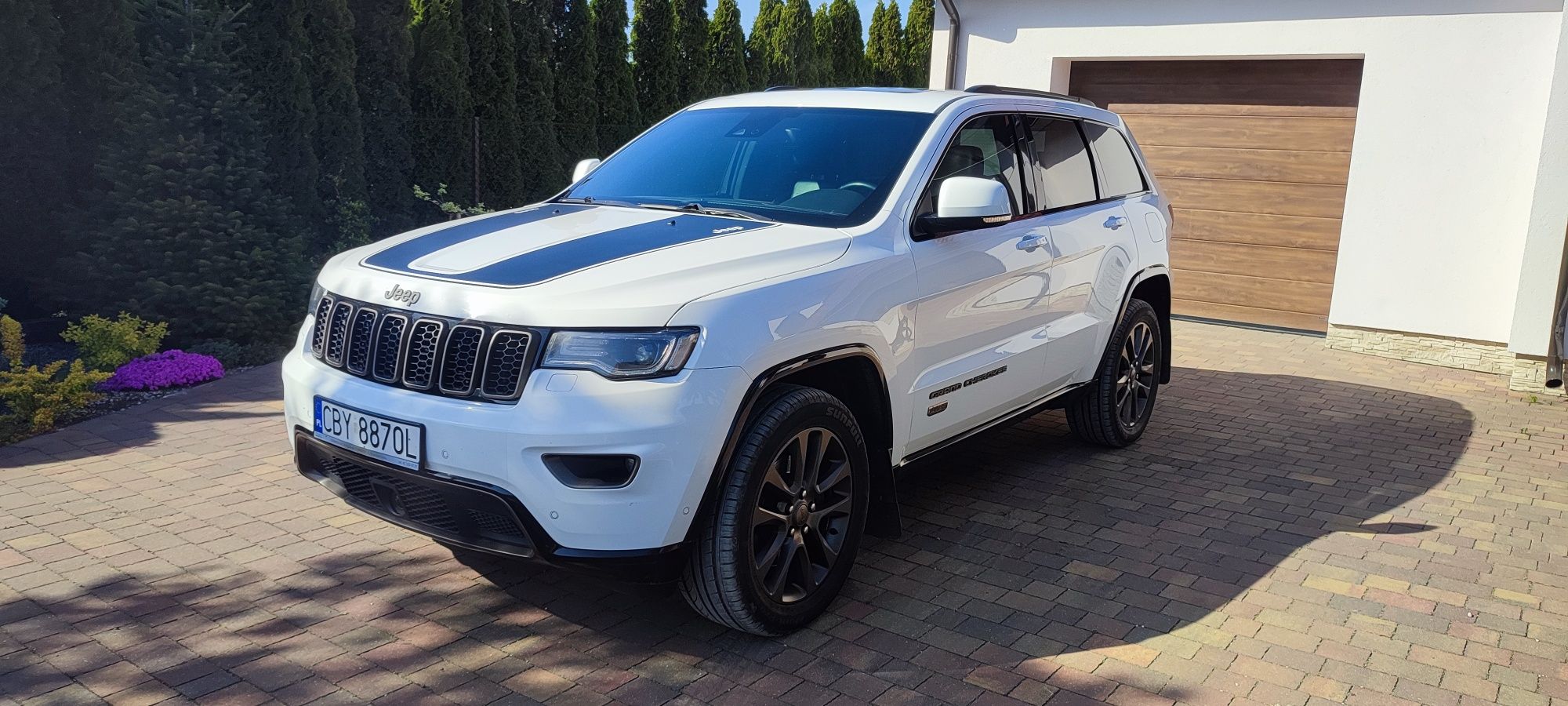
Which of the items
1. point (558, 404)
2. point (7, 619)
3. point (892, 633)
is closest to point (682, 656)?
point (892, 633)

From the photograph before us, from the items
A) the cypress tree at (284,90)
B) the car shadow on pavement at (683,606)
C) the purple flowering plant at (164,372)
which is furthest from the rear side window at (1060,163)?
the cypress tree at (284,90)

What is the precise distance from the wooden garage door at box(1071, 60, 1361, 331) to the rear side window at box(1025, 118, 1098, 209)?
5.60 metres

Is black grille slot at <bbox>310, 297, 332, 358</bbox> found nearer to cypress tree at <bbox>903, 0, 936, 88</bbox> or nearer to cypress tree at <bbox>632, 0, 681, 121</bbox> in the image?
cypress tree at <bbox>632, 0, 681, 121</bbox>

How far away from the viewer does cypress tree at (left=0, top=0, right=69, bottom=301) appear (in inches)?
308

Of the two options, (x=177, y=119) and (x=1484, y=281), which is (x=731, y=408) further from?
(x=1484, y=281)

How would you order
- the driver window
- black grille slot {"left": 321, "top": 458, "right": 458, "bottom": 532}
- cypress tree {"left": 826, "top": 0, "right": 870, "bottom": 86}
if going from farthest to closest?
cypress tree {"left": 826, "top": 0, "right": 870, "bottom": 86} < the driver window < black grille slot {"left": 321, "top": 458, "right": 458, "bottom": 532}

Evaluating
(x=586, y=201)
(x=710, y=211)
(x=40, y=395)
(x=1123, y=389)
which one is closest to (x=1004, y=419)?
(x=1123, y=389)

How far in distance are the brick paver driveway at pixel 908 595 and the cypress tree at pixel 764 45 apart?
11.5 m

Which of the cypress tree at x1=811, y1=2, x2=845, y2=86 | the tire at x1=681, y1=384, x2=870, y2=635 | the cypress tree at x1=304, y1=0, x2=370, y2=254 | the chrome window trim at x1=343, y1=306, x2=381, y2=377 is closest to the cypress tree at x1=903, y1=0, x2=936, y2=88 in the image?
the cypress tree at x1=811, y1=2, x2=845, y2=86

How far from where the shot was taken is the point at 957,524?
516cm

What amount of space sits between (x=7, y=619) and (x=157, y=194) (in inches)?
197

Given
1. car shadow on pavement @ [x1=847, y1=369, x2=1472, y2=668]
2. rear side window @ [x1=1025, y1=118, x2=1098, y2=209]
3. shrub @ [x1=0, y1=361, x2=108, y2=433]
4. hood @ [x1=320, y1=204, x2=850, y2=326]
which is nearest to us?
hood @ [x1=320, y1=204, x2=850, y2=326]

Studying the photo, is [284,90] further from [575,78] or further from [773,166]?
[773,166]

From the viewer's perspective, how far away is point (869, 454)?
423 centimetres
